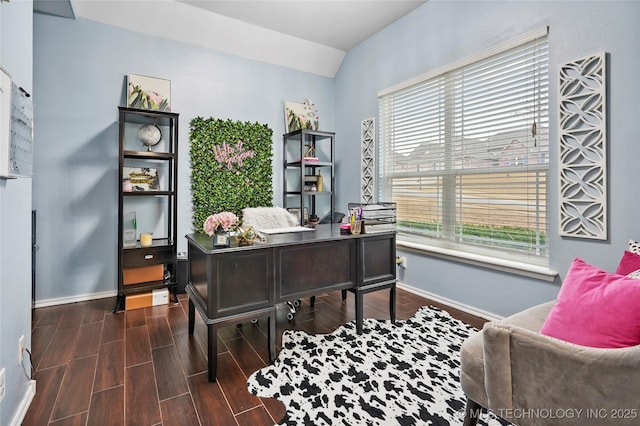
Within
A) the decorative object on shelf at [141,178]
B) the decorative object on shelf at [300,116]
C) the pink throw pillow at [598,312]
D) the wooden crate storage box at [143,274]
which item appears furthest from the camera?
the decorative object on shelf at [300,116]

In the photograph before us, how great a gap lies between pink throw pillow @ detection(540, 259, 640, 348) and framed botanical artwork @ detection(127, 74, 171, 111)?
3.92 metres

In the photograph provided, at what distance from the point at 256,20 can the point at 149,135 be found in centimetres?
190

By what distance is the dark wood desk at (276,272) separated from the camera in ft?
6.42

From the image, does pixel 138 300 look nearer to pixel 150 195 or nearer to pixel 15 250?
pixel 150 195

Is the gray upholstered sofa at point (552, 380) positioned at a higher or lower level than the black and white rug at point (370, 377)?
higher

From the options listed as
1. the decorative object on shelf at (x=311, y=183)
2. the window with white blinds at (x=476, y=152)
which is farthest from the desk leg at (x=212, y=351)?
the decorative object on shelf at (x=311, y=183)

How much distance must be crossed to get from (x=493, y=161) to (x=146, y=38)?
12.8 feet

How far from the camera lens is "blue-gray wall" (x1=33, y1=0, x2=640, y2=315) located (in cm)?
213

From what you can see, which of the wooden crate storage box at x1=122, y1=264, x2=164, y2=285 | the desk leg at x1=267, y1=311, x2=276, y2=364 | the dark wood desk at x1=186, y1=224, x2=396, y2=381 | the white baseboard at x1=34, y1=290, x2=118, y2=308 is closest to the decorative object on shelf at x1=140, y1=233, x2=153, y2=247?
the wooden crate storage box at x1=122, y1=264, x2=164, y2=285

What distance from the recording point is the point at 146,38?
11.8 feet

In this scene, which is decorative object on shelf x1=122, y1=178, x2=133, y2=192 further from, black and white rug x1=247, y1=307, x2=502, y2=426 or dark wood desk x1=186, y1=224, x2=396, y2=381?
black and white rug x1=247, y1=307, x2=502, y2=426

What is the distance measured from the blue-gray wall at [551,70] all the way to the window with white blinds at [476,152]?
131mm

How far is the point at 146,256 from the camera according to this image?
318 centimetres

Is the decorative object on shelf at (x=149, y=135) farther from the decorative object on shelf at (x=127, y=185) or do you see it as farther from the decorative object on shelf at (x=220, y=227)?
the decorative object on shelf at (x=220, y=227)
